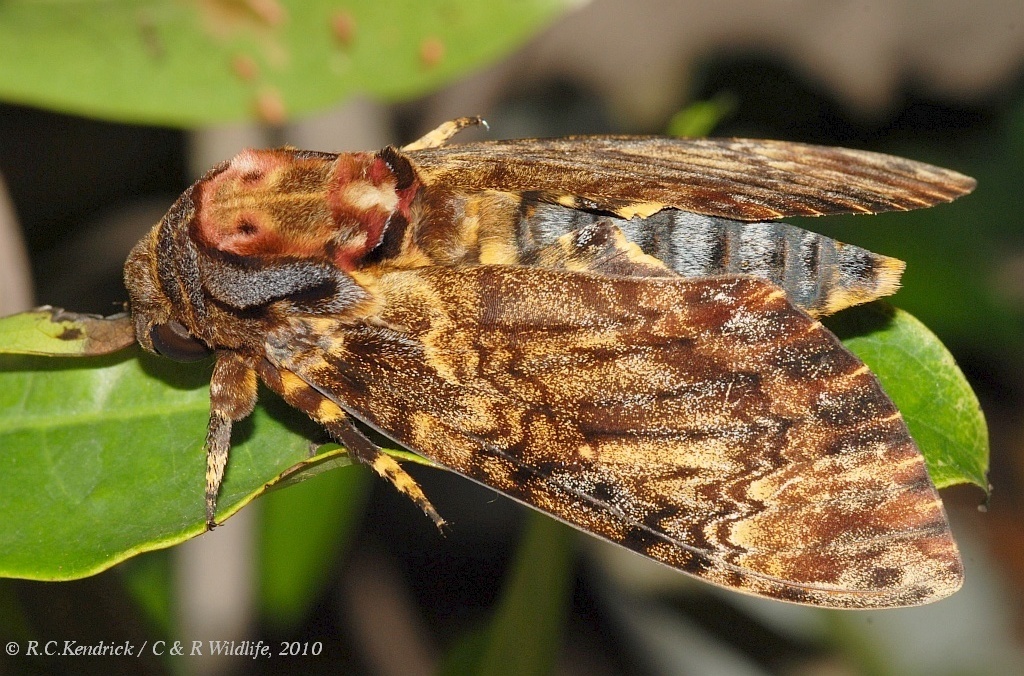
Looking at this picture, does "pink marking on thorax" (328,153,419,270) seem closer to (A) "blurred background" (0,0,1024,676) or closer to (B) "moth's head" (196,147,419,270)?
(B) "moth's head" (196,147,419,270)

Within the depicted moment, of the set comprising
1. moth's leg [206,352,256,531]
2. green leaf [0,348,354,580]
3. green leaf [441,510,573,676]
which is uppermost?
moth's leg [206,352,256,531]

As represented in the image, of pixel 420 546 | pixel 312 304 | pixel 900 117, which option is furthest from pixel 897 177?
pixel 900 117

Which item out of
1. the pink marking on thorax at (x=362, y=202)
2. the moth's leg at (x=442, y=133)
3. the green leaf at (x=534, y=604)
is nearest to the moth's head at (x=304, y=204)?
the pink marking on thorax at (x=362, y=202)

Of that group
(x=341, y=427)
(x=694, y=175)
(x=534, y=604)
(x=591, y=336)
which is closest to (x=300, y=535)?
(x=534, y=604)

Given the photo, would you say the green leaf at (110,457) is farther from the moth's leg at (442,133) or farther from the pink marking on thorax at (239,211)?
the moth's leg at (442,133)

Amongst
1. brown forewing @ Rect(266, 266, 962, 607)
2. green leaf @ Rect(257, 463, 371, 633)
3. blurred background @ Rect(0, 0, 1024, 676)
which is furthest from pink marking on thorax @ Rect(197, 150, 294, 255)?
green leaf @ Rect(257, 463, 371, 633)

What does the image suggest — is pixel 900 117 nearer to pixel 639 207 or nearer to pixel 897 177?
pixel 897 177
